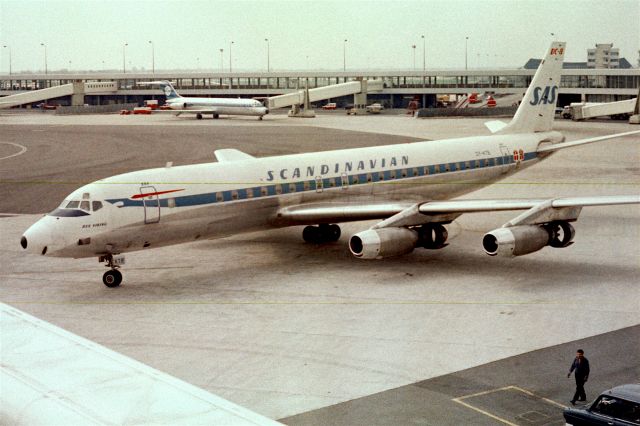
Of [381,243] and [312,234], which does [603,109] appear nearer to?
[312,234]

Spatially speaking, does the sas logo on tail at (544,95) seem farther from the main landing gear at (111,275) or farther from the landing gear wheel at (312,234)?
the main landing gear at (111,275)

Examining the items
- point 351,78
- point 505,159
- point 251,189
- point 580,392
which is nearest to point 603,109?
point 351,78

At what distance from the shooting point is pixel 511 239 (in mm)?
27359

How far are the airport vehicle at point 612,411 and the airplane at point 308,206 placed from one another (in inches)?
492

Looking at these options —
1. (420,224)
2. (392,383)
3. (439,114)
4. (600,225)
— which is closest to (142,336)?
(392,383)

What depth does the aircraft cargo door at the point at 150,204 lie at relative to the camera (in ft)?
90.0

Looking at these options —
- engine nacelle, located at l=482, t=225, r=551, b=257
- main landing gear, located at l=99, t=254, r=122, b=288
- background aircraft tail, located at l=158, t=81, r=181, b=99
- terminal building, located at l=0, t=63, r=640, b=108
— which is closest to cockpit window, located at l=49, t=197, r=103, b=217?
main landing gear, located at l=99, t=254, r=122, b=288

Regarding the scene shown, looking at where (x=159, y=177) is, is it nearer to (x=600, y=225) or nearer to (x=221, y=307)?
(x=221, y=307)

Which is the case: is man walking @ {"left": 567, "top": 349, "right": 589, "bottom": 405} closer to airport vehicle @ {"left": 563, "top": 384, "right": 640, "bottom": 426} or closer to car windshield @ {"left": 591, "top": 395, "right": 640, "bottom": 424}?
airport vehicle @ {"left": 563, "top": 384, "right": 640, "bottom": 426}

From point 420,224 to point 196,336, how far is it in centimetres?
1036

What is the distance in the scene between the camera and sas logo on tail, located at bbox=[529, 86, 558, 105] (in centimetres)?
3988

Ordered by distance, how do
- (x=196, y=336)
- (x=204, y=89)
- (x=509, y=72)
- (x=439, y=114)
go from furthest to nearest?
1. (x=204, y=89)
2. (x=439, y=114)
3. (x=509, y=72)
4. (x=196, y=336)

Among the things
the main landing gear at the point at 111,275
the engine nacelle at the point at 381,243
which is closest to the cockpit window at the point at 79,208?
the main landing gear at the point at 111,275

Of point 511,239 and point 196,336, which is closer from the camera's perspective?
point 196,336
